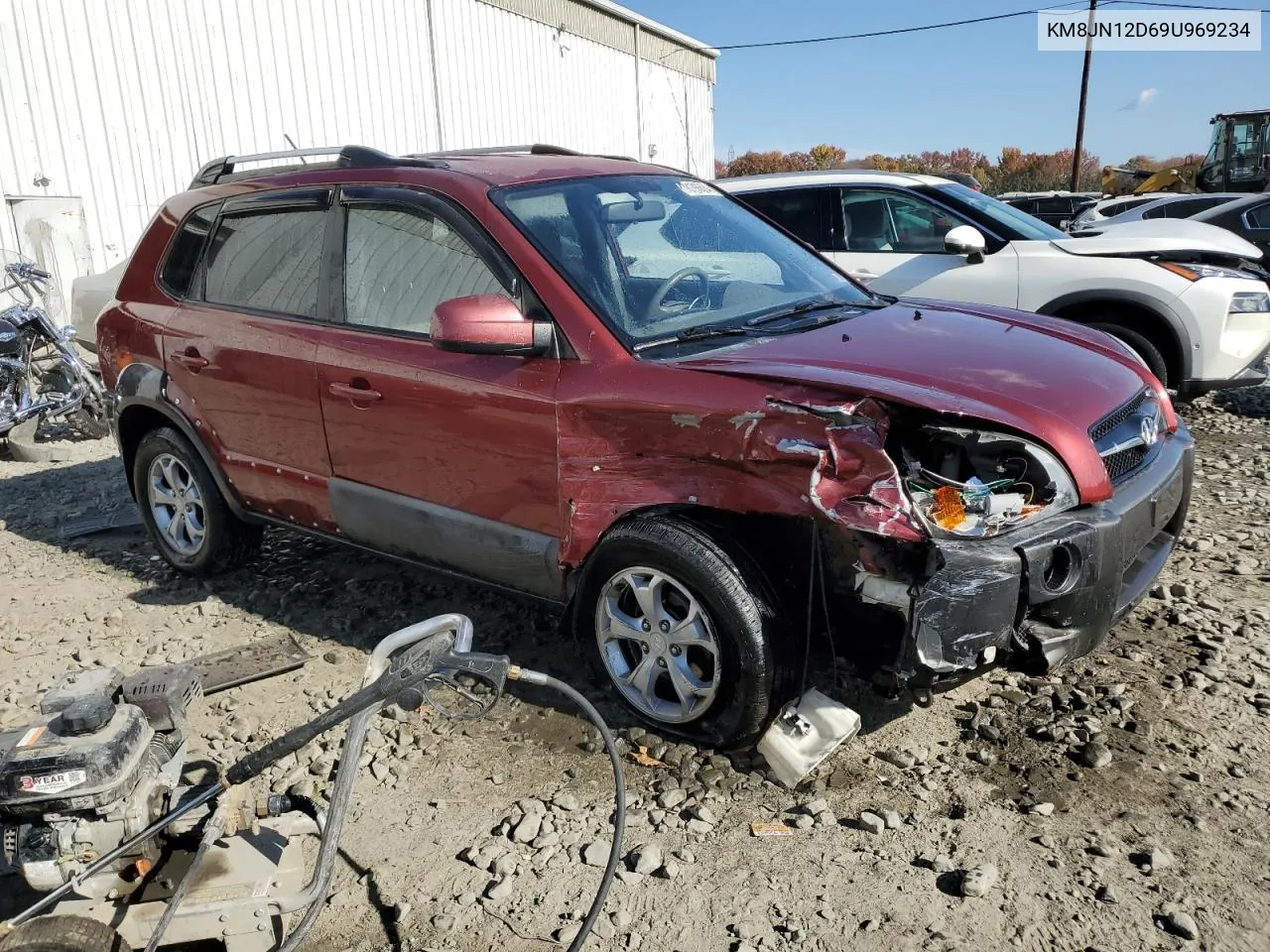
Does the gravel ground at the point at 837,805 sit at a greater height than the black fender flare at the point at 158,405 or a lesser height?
lesser

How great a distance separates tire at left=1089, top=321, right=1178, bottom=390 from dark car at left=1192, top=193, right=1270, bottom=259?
19.3 ft

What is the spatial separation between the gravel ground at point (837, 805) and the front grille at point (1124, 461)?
0.83m

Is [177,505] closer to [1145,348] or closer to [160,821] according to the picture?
[160,821]

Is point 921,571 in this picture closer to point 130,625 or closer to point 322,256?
point 322,256

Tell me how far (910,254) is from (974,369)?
14.1ft

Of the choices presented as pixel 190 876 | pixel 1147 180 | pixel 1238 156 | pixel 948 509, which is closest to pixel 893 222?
pixel 948 509

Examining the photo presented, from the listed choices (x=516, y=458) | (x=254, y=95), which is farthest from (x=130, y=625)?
(x=254, y=95)

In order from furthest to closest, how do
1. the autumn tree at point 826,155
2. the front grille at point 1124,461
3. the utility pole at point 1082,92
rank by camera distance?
the autumn tree at point 826,155 < the utility pole at point 1082,92 < the front grille at point 1124,461

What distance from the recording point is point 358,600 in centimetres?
466

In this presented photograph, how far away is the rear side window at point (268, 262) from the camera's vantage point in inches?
162

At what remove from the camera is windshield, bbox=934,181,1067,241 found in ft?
22.9

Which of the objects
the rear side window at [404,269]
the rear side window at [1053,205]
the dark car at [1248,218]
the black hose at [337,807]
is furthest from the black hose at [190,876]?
the rear side window at [1053,205]

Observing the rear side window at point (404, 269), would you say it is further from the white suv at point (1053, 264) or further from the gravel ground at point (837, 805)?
the white suv at point (1053, 264)

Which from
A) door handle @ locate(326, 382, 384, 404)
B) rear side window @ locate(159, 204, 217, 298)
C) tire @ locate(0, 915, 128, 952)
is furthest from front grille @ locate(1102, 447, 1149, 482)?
rear side window @ locate(159, 204, 217, 298)
